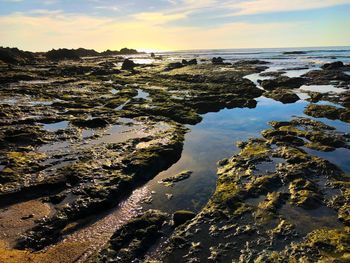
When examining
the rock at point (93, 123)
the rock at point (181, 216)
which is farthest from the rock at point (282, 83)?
the rock at point (181, 216)

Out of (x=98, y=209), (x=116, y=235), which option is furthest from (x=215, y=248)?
(x=98, y=209)

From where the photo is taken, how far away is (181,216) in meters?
21.1

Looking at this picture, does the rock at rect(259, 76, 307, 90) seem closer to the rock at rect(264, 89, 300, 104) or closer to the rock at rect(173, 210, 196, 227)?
the rock at rect(264, 89, 300, 104)

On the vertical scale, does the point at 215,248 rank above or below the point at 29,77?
below

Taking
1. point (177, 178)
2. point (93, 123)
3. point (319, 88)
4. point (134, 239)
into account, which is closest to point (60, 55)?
point (319, 88)

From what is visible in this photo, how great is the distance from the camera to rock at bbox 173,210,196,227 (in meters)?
21.0

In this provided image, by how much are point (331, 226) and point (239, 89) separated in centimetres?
4600

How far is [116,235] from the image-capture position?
64.5ft

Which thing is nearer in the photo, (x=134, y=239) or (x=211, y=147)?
(x=134, y=239)

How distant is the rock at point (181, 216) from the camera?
20984mm

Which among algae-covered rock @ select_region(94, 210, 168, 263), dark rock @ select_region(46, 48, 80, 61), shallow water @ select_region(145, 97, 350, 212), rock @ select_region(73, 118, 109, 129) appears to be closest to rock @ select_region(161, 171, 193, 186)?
shallow water @ select_region(145, 97, 350, 212)

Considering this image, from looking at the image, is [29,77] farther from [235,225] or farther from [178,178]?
[235,225]

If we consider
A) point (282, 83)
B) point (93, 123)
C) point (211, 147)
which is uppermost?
point (282, 83)

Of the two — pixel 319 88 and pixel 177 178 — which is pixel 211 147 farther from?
pixel 319 88
